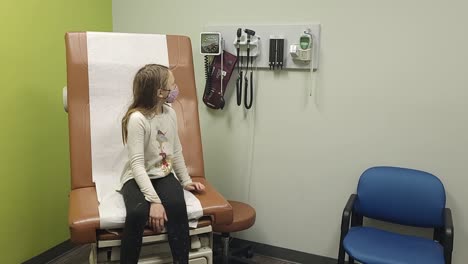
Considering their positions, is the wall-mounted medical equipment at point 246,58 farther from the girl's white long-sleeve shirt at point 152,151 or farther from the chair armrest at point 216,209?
the chair armrest at point 216,209

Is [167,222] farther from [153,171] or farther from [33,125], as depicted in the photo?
[33,125]

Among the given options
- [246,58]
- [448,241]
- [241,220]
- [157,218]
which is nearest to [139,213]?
[157,218]

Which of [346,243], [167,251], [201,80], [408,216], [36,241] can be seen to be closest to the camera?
[167,251]

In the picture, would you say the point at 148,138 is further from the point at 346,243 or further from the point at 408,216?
the point at 408,216

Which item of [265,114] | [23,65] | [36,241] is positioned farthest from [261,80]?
[36,241]

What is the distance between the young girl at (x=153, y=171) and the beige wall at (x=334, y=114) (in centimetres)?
68

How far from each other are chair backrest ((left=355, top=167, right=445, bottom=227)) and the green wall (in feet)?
5.65

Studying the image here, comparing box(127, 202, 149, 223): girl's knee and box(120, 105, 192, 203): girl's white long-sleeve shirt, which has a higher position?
box(120, 105, 192, 203): girl's white long-sleeve shirt

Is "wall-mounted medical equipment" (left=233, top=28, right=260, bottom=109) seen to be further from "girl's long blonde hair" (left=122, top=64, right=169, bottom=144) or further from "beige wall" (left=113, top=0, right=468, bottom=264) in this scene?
"girl's long blonde hair" (left=122, top=64, right=169, bottom=144)

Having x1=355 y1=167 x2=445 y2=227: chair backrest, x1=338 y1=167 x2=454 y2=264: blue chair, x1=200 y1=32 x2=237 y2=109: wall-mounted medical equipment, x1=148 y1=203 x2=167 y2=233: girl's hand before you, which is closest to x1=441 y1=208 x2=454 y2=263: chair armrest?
x1=338 y1=167 x2=454 y2=264: blue chair

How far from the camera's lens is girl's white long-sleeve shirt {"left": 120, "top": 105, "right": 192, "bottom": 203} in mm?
1616

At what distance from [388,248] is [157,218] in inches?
40.5

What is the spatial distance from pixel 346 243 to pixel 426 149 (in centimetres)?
65

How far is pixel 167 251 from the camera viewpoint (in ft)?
5.44
